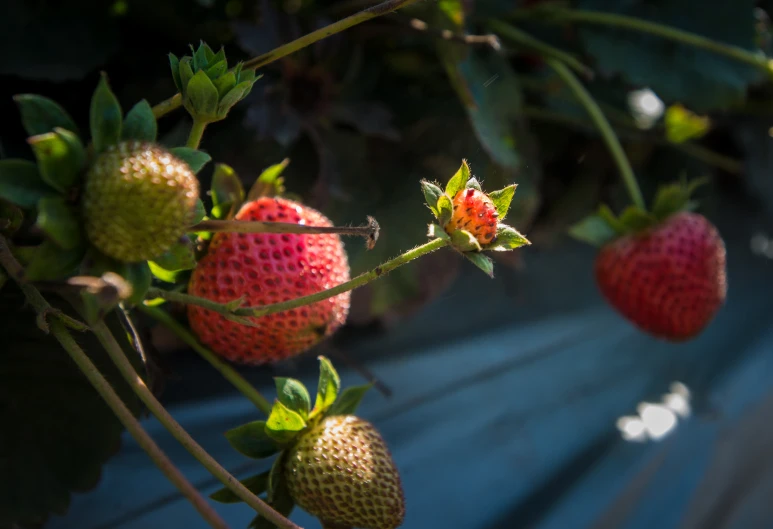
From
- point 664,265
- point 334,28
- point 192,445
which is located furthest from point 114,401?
point 664,265

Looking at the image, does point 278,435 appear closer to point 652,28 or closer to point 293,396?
point 293,396

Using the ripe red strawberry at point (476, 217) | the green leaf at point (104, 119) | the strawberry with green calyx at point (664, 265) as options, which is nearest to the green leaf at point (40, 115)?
the green leaf at point (104, 119)

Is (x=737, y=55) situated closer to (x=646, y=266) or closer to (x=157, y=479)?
(x=646, y=266)

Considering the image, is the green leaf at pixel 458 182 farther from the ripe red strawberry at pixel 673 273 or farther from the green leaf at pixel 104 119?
the ripe red strawberry at pixel 673 273

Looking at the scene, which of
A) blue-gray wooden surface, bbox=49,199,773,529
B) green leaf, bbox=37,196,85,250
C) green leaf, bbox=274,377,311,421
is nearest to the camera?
green leaf, bbox=37,196,85,250

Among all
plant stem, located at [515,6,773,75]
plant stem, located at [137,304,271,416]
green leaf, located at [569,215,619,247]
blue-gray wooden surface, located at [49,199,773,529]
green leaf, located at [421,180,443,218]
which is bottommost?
blue-gray wooden surface, located at [49,199,773,529]

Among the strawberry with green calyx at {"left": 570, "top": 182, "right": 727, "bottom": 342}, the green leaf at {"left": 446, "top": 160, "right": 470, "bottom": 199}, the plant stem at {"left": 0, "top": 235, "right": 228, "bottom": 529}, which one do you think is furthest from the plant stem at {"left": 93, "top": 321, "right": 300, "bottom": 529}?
the strawberry with green calyx at {"left": 570, "top": 182, "right": 727, "bottom": 342}

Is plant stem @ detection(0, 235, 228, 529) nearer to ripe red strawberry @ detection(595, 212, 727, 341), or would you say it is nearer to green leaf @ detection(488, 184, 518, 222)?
green leaf @ detection(488, 184, 518, 222)
